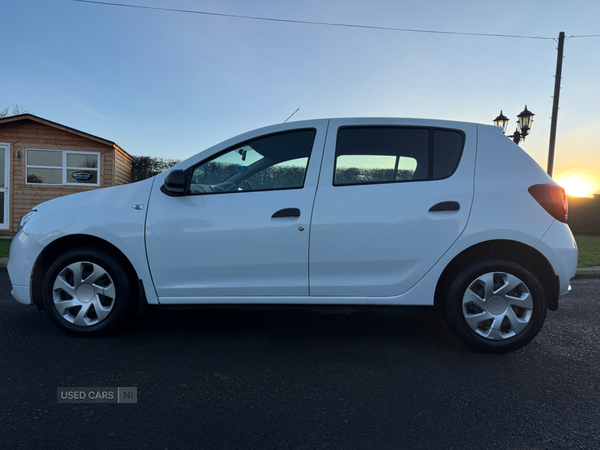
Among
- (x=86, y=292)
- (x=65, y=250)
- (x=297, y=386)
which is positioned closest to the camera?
(x=297, y=386)

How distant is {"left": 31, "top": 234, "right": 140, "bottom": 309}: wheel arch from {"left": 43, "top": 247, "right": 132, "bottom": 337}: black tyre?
54 millimetres

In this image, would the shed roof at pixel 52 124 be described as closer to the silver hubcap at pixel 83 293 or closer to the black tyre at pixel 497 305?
the silver hubcap at pixel 83 293

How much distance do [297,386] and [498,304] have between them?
163 centimetres

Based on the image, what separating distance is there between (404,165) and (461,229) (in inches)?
25.7

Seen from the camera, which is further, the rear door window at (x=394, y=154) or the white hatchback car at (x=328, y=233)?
the rear door window at (x=394, y=154)

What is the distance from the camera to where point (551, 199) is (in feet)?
10.4

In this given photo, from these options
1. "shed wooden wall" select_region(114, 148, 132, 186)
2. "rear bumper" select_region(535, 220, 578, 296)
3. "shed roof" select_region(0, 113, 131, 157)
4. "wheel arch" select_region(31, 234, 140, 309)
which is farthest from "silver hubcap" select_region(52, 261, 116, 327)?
"shed wooden wall" select_region(114, 148, 132, 186)

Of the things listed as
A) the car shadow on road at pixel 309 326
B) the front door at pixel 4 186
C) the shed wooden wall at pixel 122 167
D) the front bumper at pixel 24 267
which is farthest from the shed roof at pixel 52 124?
the front bumper at pixel 24 267

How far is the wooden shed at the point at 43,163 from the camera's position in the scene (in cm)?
1358

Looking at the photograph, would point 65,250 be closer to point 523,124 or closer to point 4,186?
point 523,124

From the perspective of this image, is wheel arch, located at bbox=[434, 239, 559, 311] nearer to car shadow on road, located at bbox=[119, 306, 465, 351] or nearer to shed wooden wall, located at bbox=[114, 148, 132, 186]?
car shadow on road, located at bbox=[119, 306, 465, 351]

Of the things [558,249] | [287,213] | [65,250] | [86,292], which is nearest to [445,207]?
[558,249]

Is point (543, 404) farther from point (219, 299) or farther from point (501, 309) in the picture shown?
point (219, 299)

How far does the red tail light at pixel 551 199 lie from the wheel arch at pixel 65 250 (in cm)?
313
